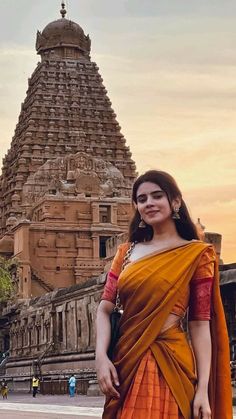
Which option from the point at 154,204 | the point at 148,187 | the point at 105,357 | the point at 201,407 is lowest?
the point at 201,407

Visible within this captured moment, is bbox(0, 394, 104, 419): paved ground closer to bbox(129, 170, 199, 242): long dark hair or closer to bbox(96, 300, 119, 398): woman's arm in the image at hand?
bbox(129, 170, 199, 242): long dark hair

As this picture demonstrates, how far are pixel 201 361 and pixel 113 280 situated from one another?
0.78 metres

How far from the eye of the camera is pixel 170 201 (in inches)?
247

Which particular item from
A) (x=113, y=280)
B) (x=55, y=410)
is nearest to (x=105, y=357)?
(x=113, y=280)

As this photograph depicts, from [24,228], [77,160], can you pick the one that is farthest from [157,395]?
[77,160]

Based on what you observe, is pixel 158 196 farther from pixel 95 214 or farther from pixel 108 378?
pixel 95 214

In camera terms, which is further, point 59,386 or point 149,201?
point 59,386

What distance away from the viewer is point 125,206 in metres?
86.8

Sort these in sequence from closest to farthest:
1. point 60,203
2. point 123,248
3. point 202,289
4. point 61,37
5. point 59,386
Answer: point 202,289 → point 123,248 → point 59,386 → point 60,203 → point 61,37

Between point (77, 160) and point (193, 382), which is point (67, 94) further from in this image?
point (193, 382)

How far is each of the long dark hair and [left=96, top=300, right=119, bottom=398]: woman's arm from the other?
56cm

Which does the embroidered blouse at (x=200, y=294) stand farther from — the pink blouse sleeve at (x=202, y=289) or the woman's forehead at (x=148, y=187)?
the woman's forehead at (x=148, y=187)

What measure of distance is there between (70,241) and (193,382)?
78682 millimetres

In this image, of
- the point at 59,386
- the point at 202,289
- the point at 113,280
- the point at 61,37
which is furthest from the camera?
the point at 61,37
